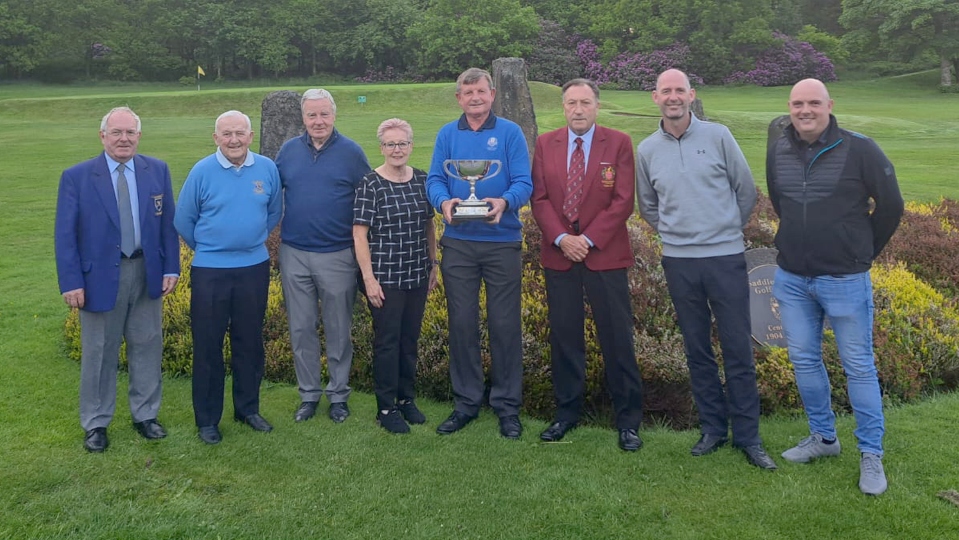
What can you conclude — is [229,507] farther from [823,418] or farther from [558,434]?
[823,418]

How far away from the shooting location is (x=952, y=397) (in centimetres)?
540

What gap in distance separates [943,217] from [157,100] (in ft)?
90.2

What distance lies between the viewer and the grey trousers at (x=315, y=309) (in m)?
4.97

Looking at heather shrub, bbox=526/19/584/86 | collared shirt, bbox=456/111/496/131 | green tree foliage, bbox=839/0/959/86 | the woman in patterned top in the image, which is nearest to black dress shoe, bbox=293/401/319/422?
the woman in patterned top

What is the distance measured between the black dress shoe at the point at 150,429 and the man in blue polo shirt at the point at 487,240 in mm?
1837

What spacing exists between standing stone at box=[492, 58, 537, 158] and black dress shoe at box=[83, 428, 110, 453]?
7612 millimetres

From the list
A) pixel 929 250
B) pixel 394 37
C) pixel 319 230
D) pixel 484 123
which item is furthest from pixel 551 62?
pixel 319 230

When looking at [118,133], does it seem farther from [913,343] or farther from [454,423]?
[913,343]

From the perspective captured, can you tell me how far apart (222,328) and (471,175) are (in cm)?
192

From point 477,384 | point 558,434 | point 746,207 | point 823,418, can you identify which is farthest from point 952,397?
point 477,384

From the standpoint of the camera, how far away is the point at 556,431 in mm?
4887

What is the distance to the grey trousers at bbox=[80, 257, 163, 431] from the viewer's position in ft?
15.0

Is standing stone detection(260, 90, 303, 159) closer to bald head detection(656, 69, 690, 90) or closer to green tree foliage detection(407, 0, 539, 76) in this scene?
bald head detection(656, 69, 690, 90)

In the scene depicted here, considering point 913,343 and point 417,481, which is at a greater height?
point 913,343
